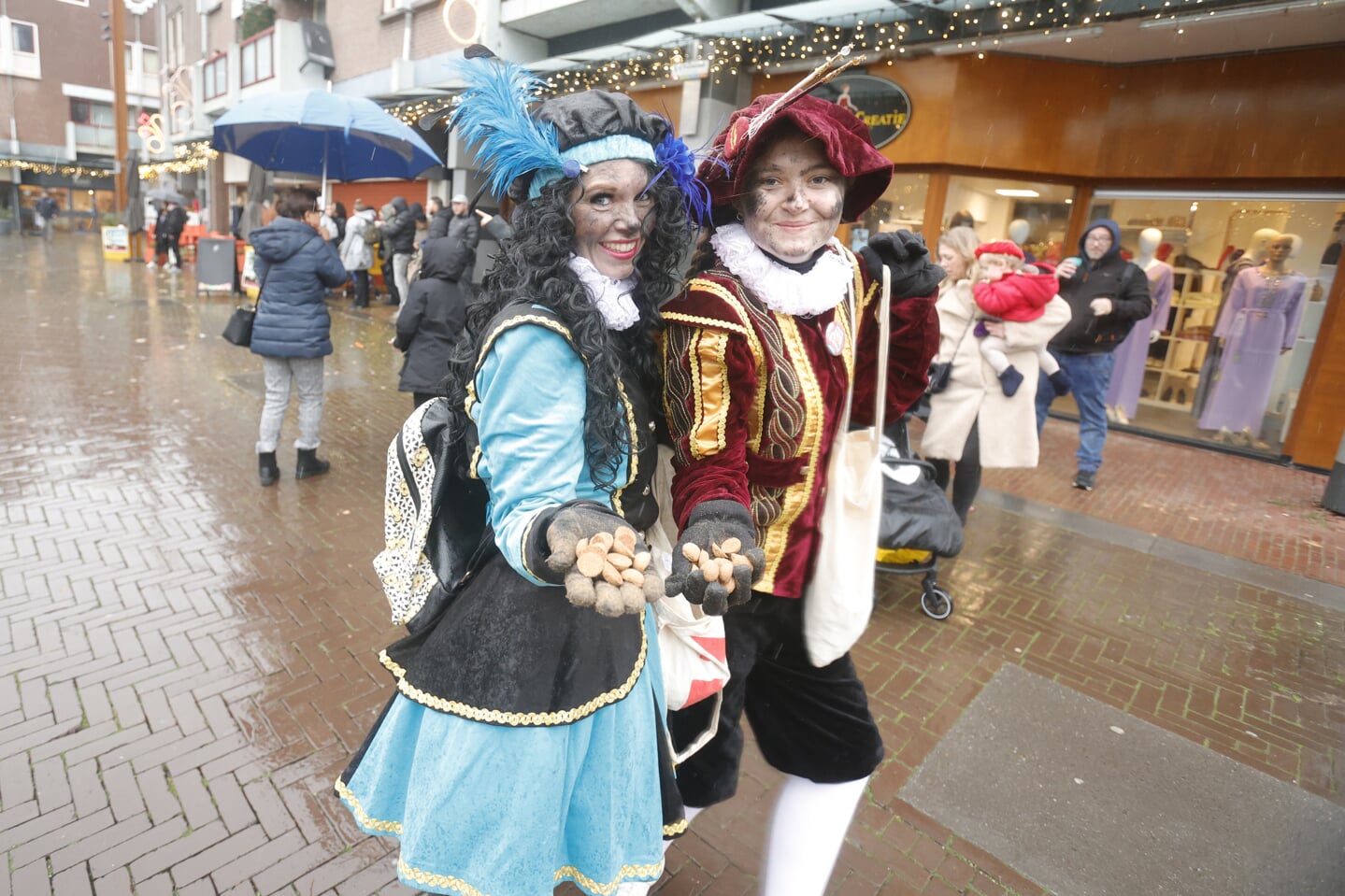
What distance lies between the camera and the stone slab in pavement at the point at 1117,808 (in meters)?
2.53

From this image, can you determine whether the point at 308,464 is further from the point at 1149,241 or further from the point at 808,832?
the point at 1149,241

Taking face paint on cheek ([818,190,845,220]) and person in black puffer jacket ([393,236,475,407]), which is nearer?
face paint on cheek ([818,190,845,220])

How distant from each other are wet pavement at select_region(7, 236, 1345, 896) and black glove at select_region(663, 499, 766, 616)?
149 cm

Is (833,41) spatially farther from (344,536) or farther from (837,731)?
(837,731)

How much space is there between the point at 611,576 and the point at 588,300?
0.55m

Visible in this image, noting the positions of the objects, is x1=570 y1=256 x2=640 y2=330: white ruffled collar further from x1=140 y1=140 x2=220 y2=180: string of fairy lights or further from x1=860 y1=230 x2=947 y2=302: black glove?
x1=140 y1=140 x2=220 y2=180: string of fairy lights

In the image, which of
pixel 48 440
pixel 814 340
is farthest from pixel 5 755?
pixel 48 440

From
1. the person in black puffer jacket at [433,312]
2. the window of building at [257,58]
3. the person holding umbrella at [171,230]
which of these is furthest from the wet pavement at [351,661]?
the window of building at [257,58]

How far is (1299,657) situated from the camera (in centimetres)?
399

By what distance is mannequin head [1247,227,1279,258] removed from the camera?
796 cm

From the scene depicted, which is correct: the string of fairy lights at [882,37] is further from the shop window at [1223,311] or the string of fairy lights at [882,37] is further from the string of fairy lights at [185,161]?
the string of fairy lights at [185,161]

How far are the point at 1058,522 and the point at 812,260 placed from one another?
477cm

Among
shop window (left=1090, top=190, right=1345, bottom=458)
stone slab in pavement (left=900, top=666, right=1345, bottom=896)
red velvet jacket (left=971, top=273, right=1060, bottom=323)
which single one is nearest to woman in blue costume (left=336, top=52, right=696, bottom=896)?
stone slab in pavement (left=900, top=666, right=1345, bottom=896)

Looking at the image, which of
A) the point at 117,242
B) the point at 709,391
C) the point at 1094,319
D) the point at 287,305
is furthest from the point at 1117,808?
the point at 117,242
